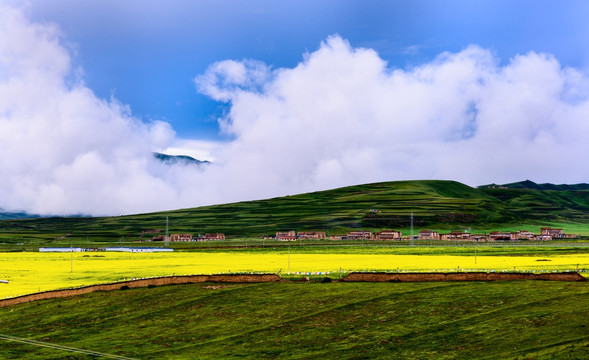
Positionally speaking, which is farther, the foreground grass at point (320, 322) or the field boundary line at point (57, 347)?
the field boundary line at point (57, 347)

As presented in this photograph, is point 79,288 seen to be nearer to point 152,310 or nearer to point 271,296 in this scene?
point 152,310

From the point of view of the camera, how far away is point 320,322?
5003 centimetres

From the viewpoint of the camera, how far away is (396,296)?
186 feet

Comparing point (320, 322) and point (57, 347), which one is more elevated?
point (320, 322)

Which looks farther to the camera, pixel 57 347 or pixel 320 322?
pixel 320 322

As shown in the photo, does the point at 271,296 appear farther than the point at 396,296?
Yes

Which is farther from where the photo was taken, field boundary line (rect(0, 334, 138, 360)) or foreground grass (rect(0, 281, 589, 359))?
field boundary line (rect(0, 334, 138, 360))

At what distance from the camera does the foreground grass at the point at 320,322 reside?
134 feet

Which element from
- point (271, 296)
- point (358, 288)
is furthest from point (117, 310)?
point (358, 288)

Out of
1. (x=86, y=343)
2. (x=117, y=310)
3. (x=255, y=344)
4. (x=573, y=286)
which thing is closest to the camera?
(x=255, y=344)

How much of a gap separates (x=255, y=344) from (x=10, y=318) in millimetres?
27816

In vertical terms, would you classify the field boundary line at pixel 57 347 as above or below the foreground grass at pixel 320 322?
below

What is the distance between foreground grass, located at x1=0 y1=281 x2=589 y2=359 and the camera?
4097 centimetres

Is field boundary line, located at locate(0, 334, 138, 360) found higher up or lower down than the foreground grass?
lower down
